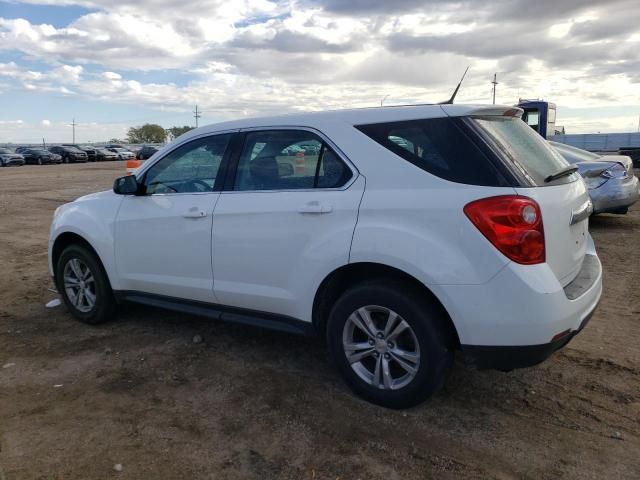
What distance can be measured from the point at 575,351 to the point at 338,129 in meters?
2.48

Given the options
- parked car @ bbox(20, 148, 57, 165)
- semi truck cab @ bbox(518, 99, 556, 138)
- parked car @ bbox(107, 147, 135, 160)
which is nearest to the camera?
semi truck cab @ bbox(518, 99, 556, 138)

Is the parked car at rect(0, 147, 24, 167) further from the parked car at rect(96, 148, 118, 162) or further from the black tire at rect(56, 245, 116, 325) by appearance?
the black tire at rect(56, 245, 116, 325)

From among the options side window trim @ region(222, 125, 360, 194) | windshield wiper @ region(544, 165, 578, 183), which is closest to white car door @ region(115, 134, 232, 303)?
side window trim @ region(222, 125, 360, 194)

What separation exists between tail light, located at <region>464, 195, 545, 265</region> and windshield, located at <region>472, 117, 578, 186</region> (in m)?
0.26

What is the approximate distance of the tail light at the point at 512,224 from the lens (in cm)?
290

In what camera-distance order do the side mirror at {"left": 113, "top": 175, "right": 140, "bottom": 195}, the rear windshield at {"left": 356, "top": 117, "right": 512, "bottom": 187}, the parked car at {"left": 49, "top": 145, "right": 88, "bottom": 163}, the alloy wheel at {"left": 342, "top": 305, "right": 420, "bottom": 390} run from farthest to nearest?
the parked car at {"left": 49, "top": 145, "right": 88, "bottom": 163}
the side mirror at {"left": 113, "top": 175, "right": 140, "bottom": 195}
the alloy wheel at {"left": 342, "top": 305, "right": 420, "bottom": 390}
the rear windshield at {"left": 356, "top": 117, "right": 512, "bottom": 187}

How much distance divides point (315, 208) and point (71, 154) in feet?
173

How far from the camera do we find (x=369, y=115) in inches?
138

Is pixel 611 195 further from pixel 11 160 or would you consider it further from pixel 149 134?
pixel 149 134

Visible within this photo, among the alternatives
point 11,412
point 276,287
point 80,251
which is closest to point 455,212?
point 276,287

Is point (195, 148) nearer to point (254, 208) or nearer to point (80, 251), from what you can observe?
point (254, 208)

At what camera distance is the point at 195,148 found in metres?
4.34

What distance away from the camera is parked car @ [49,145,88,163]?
50.5 metres

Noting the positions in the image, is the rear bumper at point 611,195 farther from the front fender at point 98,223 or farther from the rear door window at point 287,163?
the front fender at point 98,223
